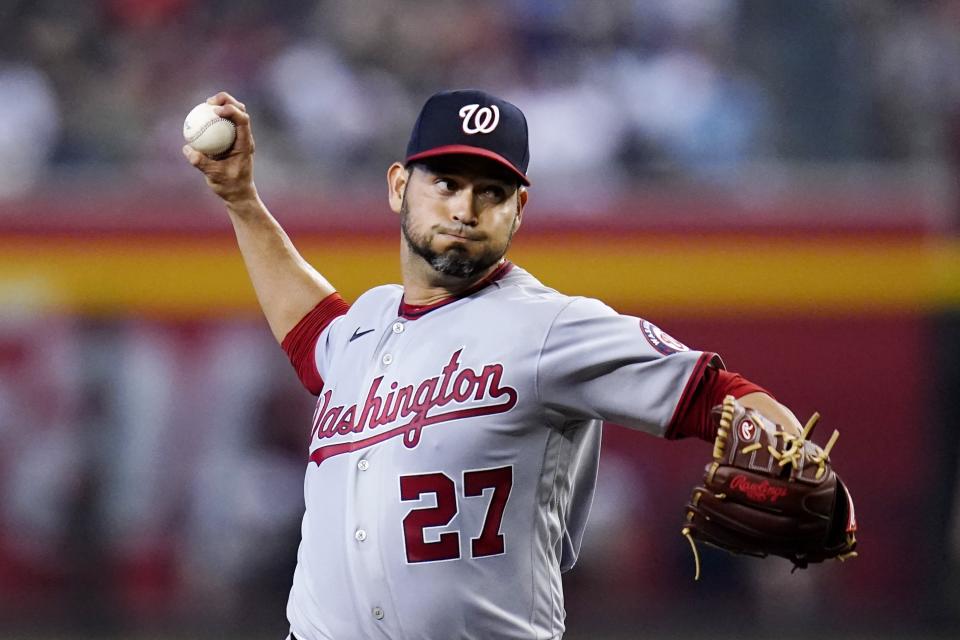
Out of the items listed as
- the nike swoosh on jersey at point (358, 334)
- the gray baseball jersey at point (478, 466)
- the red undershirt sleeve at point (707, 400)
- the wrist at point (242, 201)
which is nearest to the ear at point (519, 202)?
the gray baseball jersey at point (478, 466)

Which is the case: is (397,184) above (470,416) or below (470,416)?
above

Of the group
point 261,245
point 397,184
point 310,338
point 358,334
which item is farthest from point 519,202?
point 261,245

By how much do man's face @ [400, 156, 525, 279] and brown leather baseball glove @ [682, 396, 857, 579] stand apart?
0.72 m

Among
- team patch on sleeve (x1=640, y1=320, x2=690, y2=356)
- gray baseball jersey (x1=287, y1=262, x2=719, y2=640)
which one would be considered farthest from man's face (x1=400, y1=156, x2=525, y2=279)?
team patch on sleeve (x1=640, y1=320, x2=690, y2=356)

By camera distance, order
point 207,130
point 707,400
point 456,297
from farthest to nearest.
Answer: point 207,130
point 456,297
point 707,400

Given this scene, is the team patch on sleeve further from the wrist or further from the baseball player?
the wrist

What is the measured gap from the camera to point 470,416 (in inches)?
121

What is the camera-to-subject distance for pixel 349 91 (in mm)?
9156

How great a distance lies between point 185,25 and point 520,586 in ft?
23.6

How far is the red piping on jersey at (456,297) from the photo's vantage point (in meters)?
3.33

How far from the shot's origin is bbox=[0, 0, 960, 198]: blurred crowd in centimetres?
876

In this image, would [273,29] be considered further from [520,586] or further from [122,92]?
[520,586]

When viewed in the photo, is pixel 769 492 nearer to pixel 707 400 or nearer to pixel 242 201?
pixel 707 400

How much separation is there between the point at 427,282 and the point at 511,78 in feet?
19.8
